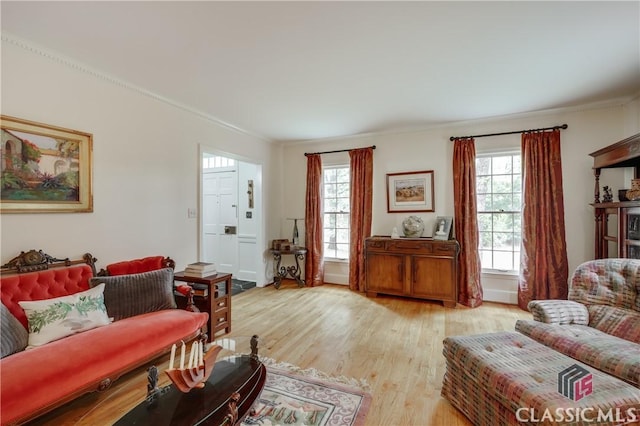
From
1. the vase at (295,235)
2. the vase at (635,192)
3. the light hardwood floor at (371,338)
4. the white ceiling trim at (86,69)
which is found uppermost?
the white ceiling trim at (86,69)

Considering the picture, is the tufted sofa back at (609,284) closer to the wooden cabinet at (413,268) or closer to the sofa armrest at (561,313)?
the sofa armrest at (561,313)

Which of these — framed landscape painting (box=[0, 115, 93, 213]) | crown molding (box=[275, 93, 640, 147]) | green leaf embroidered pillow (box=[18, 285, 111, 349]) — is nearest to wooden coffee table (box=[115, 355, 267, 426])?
green leaf embroidered pillow (box=[18, 285, 111, 349])

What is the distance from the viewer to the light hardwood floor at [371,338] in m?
1.90

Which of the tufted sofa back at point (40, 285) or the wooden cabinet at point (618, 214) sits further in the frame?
the wooden cabinet at point (618, 214)

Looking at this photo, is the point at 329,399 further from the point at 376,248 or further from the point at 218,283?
the point at 376,248

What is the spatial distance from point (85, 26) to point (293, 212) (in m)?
3.91

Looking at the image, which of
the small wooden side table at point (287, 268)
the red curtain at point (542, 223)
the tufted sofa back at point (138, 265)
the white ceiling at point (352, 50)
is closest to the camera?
the white ceiling at point (352, 50)

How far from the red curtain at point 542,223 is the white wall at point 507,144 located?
0.18 meters

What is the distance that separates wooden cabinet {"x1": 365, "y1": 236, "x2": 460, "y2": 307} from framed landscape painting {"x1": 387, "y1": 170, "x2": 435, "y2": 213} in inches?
24.5

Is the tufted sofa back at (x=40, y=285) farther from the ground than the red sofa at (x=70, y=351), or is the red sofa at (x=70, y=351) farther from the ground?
the tufted sofa back at (x=40, y=285)

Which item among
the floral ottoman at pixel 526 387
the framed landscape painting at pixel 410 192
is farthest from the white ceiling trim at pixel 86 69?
the floral ottoman at pixel 526 387

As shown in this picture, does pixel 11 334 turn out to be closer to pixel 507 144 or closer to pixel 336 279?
pixel 336 279

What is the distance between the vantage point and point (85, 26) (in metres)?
2.04

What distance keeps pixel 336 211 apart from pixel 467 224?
2160 mm
